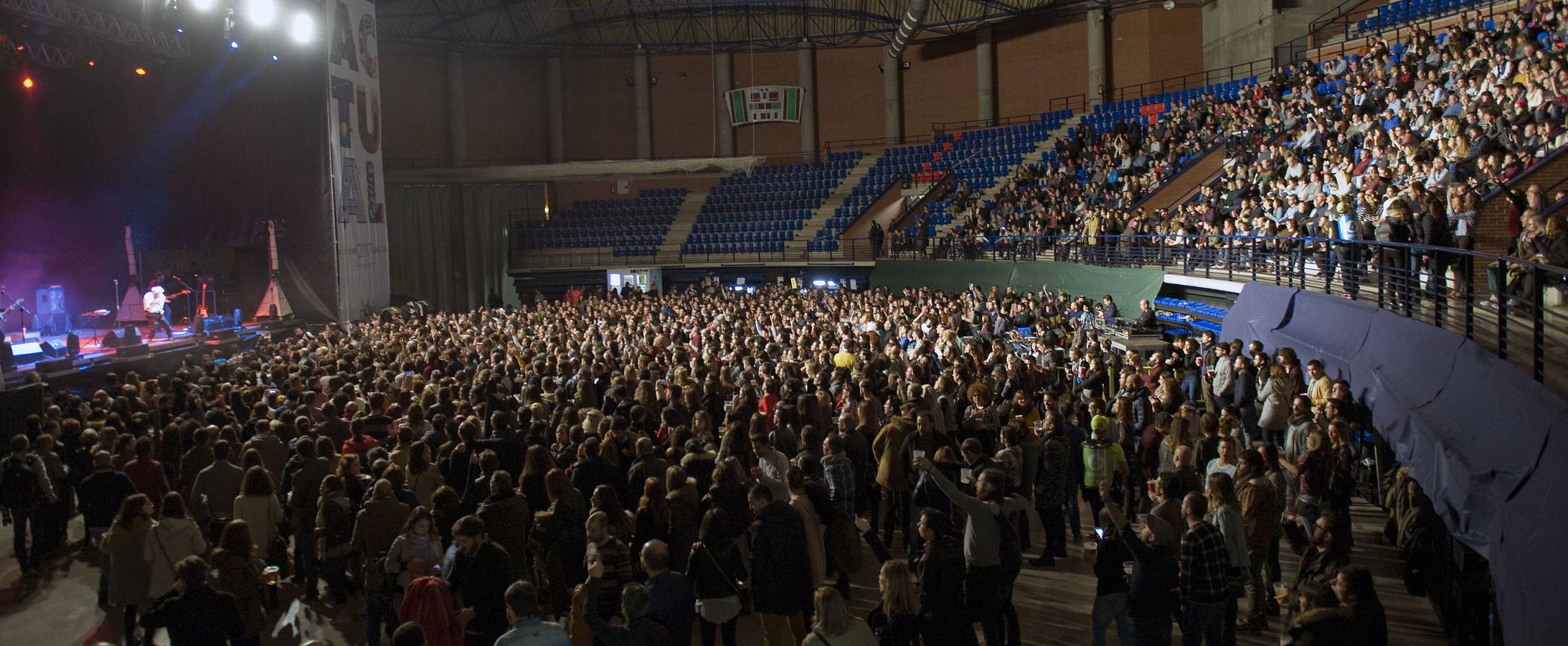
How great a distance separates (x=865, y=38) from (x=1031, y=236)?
61.1 feet

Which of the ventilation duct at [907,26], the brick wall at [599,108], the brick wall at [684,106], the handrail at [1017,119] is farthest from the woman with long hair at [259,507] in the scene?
the brick wall at [599,108]

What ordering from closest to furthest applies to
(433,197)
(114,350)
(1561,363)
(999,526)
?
1. (999,526)
2. (1561,363)
3. (114,350)
4. (433,197)

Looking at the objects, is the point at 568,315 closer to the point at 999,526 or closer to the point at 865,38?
Answer: the point at 999,526

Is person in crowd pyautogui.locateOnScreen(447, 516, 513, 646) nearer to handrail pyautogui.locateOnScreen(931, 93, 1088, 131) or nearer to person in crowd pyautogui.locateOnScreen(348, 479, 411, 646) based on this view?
person in crowd pyautogui.locateOnScreen(348, 479, 411, 646)

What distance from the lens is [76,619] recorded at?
7891 millimetres

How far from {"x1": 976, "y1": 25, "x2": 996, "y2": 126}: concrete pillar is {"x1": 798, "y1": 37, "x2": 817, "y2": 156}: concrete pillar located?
6.21 meters

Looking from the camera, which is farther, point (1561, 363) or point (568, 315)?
point (568, 315)

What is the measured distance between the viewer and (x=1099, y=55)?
33781 mm

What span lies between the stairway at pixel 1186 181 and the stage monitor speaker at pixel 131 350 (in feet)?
67.6

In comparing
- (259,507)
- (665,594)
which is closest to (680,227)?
(259,507)

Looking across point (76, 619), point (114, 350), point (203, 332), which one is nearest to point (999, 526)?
point (76, 619)

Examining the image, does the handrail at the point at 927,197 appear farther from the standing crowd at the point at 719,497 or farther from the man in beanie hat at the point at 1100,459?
the man in beanie hat at the point at 1100,459

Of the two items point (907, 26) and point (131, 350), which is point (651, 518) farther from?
point (907, 26)

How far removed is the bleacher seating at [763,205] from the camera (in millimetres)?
33125
